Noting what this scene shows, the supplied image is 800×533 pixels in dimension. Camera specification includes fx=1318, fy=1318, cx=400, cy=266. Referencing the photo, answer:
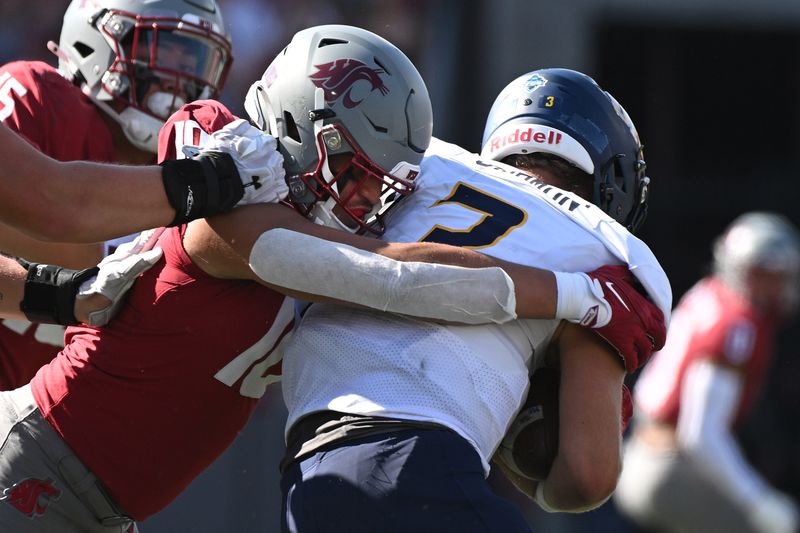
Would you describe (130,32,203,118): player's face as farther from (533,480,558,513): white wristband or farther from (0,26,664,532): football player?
(533,480,558,513): white wristband

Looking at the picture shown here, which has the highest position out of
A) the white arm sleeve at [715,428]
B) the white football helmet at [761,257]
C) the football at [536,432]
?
the football at [536,432]

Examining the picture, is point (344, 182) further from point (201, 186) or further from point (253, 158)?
point (201, 186)

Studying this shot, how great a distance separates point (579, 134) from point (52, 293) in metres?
1.44

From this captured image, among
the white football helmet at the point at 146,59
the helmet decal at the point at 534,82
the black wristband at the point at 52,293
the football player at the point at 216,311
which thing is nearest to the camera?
the football player at the point at 216,311

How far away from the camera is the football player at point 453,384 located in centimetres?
271

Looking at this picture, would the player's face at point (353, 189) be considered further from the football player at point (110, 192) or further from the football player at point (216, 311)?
the football player at point (110, 192)

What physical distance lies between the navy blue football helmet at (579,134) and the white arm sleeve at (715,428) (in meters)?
4.04

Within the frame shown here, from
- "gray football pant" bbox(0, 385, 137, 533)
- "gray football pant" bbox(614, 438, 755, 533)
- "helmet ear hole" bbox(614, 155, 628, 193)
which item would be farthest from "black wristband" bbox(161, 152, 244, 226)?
"gray football pant" bbox(614, 438, 755, 533)

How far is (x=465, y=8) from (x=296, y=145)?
7103 millimetres

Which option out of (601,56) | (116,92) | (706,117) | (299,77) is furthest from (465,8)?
(299,77)

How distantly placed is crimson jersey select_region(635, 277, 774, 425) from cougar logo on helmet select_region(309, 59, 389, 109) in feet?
16.0

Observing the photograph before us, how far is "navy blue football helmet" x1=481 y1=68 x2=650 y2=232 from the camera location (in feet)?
11.5

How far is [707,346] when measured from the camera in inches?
299

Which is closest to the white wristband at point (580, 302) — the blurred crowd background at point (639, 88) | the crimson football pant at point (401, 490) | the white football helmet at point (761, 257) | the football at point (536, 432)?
the football at point (536, 432)
